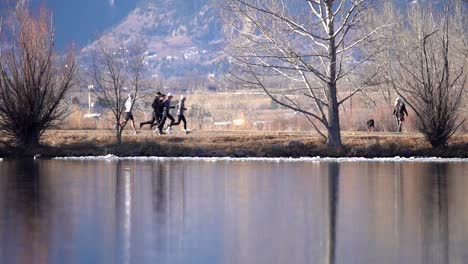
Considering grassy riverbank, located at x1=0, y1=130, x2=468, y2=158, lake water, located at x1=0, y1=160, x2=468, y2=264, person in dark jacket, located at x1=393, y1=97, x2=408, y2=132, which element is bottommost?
lake water, located at x1=0, y1=160, x2=468, y2=264

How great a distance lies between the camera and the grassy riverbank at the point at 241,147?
132 feet

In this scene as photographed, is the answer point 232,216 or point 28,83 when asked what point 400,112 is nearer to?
point 28,83

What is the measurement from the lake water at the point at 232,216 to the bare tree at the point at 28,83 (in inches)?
422

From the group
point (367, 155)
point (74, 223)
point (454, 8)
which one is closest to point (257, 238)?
point (74, 223)

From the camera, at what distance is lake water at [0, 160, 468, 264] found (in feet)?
48.8

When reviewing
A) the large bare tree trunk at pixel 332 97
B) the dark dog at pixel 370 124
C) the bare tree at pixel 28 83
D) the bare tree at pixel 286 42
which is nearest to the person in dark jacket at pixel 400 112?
the dark dog at pixel 370 124

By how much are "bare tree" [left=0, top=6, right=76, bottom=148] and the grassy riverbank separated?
0.99 m

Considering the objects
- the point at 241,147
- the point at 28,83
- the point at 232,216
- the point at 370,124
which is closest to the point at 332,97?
the point at 241,147

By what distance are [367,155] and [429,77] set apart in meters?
4.23

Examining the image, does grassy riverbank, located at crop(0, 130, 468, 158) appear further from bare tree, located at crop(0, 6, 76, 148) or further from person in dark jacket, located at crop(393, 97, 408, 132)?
person in dark jacket, located at crop(393, 97, 408, 132)

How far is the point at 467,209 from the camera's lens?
20438mm

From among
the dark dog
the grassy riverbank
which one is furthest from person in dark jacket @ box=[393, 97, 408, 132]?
the grassy riverbank

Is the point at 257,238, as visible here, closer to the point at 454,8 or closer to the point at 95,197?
the point at 95,197

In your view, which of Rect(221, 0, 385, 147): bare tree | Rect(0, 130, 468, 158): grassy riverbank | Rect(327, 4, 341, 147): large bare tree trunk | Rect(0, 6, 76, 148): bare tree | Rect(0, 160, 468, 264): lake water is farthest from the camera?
Rect(0, 6, 76, 148): bare tree
